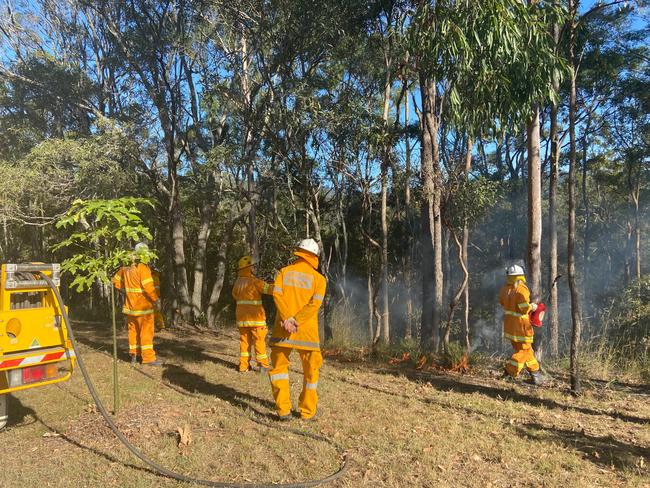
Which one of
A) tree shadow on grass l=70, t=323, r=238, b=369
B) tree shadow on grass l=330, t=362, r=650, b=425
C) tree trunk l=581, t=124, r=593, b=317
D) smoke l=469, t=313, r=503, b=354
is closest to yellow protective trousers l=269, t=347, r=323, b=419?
tree shadow on grass l=330, t=362, r=650, b=425

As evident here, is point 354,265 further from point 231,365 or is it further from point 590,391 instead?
point 590,391

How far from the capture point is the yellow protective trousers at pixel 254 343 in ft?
22.5

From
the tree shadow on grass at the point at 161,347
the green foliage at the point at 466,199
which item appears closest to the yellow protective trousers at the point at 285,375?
the tree shadow on grass at the point at 161,347

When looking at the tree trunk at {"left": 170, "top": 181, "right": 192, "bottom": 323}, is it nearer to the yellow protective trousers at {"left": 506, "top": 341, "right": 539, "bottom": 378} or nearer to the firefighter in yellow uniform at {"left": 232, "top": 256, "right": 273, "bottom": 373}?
the firefighter in yellow uniform at {"left": 232, "top": 256, "right": 273, "bottom": 373}

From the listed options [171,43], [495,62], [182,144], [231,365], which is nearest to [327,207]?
[182,144]

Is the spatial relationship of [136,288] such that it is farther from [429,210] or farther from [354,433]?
[429,210]

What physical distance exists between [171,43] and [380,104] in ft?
17.3

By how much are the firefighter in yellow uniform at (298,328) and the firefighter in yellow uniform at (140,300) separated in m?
3.19

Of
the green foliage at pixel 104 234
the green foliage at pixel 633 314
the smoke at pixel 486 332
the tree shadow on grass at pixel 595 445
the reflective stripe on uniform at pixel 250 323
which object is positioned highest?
the green foliage at pixel 104 234

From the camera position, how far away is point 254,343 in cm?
705

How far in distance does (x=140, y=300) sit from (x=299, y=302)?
361cm

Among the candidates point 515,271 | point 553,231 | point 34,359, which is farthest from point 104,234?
point 553,231

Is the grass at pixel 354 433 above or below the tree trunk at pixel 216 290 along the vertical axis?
below

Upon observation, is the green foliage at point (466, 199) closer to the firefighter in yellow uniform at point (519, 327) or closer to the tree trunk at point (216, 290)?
the firefighter in yellow uniform at point (519, 327)
